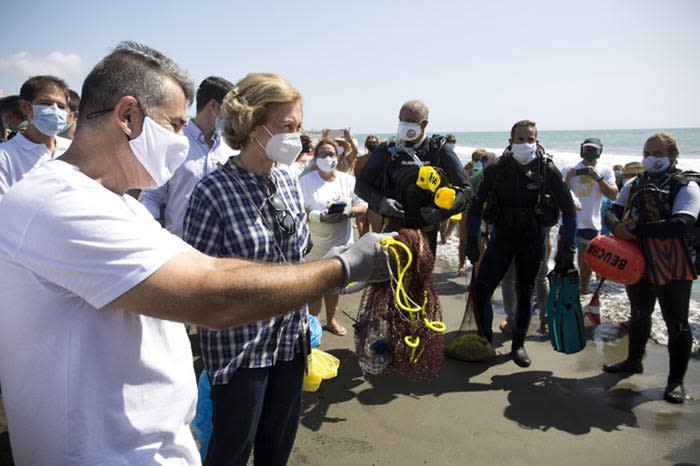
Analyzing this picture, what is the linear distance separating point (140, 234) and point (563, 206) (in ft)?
14.3

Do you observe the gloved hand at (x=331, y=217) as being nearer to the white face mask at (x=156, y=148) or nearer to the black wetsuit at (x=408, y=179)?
the black wetsuit at (x=408, y=179)

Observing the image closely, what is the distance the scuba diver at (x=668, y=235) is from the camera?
389cm

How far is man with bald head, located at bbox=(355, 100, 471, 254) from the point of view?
446 cm

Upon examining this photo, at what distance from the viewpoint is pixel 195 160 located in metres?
3.69

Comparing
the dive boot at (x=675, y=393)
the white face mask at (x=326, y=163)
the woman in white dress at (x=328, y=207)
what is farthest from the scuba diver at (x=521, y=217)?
the white face mask at (x=326, y=163)

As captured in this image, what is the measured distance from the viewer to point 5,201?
110 cm

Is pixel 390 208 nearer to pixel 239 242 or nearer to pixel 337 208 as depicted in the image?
pixel 337 208

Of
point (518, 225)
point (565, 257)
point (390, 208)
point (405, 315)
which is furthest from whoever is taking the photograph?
point (518, 225)

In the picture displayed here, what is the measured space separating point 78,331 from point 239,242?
0.94 meters

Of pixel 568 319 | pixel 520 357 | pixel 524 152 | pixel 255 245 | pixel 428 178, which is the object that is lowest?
pixel 520 357

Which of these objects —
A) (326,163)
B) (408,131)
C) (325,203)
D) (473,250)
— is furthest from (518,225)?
(326,163)

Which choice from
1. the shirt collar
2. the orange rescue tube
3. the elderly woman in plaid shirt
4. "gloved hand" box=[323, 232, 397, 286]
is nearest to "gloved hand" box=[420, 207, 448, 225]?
the orange rescue tube

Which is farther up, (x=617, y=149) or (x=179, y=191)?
(x=617, y=149)

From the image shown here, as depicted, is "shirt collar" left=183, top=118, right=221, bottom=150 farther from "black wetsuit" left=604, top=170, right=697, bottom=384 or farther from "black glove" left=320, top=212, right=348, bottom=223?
"black wetsuit" left=604, top=170, right=697, bottom=384
